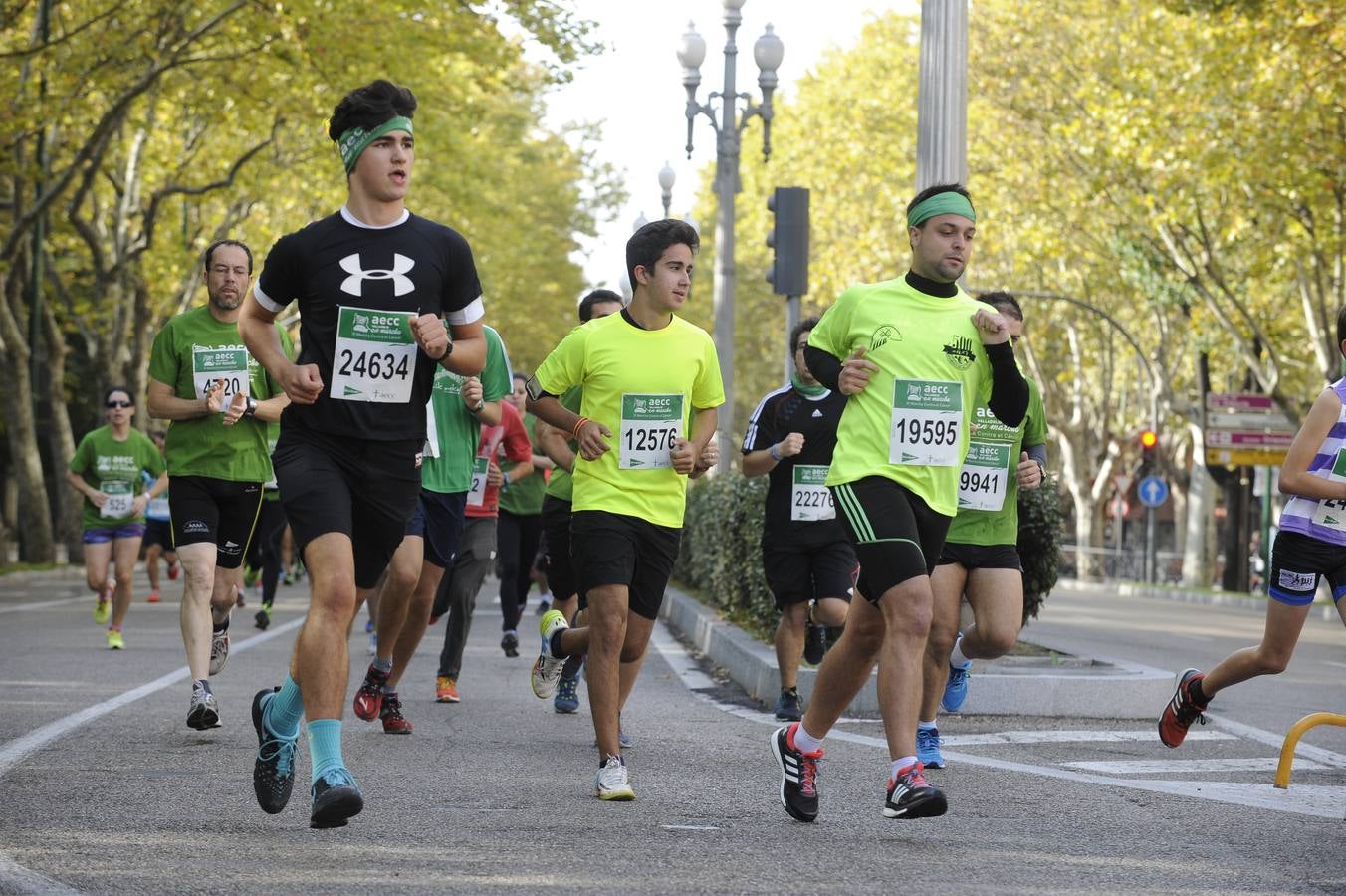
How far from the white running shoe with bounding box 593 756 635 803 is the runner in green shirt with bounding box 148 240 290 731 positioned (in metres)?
2.68

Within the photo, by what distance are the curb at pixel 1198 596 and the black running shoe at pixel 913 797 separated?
2497 centimetres

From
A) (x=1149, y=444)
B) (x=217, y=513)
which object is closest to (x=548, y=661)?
Result: (x=217, y=513)

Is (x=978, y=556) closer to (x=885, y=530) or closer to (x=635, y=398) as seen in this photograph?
(x=635, y=398)

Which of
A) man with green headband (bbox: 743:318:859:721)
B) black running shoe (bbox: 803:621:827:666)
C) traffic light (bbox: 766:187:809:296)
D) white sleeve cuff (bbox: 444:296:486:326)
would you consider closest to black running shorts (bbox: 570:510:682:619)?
white sleeve cuff (bbox: 444:296:486:326)

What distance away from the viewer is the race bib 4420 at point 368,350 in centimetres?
639

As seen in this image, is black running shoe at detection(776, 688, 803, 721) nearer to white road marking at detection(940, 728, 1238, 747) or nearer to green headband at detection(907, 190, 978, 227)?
white road marking at detection(940, 728, 1238, 747)

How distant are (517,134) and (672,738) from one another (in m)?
48.4

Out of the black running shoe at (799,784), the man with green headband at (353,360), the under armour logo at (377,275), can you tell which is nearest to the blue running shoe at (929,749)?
Result: the black running shoe at (799,784)

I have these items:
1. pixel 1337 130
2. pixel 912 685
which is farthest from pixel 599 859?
pixel 1337 130

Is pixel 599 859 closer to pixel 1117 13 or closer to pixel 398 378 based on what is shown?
pixel 398 378

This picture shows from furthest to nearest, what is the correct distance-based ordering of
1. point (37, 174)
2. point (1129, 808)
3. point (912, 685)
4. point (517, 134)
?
point (517, 134)
point (37, 174)
point (1129, 808)
point (912, 685)

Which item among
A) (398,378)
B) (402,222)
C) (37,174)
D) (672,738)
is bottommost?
(672,738)

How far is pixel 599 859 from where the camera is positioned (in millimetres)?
5965

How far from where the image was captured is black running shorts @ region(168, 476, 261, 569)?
374 inches
